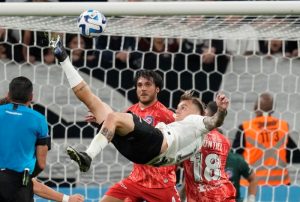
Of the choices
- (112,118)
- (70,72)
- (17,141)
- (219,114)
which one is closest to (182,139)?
(219,114)

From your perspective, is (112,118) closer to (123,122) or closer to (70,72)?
(123,122)

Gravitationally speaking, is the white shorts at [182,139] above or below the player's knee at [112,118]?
below

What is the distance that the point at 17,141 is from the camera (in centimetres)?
845

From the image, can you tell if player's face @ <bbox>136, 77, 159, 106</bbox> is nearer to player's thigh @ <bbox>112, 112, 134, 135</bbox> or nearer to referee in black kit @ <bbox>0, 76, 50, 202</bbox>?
referee in black kit @ <bbox>0, 76, 50, 202</bbox>

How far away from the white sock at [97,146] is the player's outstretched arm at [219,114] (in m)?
0.96

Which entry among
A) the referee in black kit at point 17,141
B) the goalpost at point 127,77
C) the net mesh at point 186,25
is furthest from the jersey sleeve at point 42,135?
the goalpost at point 127,77

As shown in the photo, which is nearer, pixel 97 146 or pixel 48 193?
pixel 97 146

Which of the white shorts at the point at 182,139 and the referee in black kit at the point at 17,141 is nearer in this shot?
the white shorts at the point at 182,139

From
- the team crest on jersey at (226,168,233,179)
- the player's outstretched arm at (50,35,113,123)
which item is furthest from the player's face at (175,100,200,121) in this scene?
the team crest on jersey at (226,168,233,179)

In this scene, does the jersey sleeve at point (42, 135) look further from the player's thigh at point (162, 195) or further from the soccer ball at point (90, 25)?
the player's thigh at point (162, 195)

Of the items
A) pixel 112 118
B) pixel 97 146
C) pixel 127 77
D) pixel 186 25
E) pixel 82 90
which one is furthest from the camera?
pixel 127 77

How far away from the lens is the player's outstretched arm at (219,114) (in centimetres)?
751

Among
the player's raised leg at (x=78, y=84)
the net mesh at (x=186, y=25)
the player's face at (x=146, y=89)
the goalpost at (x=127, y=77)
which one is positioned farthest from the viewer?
the goalpost at (x=127, y=77)

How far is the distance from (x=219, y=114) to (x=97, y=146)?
1.09 metres
